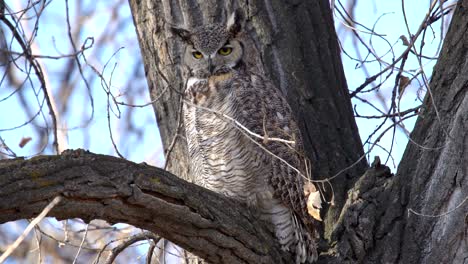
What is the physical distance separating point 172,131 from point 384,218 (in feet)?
3.24

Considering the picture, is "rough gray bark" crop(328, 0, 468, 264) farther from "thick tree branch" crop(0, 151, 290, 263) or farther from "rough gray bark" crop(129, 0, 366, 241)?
"rough gray bark" crop(129, 0, 366, 241)

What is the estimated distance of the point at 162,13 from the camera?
127 inches

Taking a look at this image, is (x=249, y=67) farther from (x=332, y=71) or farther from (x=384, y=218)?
(x=384, y=218)

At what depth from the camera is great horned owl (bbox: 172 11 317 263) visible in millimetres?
2918

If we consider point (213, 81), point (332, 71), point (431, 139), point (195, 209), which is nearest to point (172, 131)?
point (213, 81)

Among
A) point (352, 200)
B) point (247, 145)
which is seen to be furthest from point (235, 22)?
point (352, 200)

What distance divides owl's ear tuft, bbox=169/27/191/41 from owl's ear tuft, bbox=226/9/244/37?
171 mm

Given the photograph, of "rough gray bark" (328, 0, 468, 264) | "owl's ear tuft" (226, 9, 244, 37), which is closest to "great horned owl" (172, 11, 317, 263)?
"owl's ear tuft" (226, 9, 244, 37)

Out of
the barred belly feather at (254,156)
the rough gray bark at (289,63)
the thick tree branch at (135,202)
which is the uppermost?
the rough gray bark at (289,63)

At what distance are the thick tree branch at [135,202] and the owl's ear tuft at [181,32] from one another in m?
0.92

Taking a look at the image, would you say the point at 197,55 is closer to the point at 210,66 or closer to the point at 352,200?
the point at 210,66

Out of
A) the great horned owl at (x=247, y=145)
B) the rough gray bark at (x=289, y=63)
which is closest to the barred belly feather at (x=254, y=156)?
the great horned owl at (x=247, y=145)

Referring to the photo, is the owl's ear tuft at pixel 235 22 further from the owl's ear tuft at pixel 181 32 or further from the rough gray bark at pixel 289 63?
the owl's ear tuft at pixel 181 32

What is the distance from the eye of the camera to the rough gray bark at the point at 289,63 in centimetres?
309
